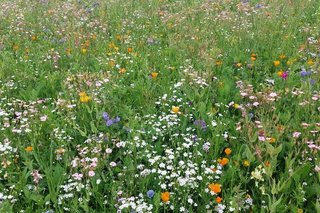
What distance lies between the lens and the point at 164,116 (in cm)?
392

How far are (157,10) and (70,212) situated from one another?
5.74m

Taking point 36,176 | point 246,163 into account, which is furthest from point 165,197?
point 36,176

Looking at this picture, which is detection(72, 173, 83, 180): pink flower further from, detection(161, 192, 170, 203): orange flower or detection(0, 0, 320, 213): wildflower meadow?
detection(161, 192, 170, 203): orange flower

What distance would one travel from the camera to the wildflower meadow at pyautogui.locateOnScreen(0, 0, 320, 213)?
9.50 ft

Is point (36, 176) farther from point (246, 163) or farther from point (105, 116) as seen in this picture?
point (246, 163)

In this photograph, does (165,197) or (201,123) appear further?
(201,123)

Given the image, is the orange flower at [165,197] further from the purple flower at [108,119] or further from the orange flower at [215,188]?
the purple flower at [108,119]

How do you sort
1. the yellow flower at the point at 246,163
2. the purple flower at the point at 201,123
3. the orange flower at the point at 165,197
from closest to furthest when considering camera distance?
1. the orange flower at the point at 165,197
2. the yellow flower at the point at 246,163
3. the purple flower at the point at 201,123

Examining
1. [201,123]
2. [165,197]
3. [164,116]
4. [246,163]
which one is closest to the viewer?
[165,197]

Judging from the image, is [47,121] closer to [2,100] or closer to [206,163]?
[2,100]

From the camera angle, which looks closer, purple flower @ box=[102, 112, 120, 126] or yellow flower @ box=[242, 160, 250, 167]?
yellow flower @ box=[242, 160, 250, 167]

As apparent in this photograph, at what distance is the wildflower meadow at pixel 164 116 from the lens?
2.89m

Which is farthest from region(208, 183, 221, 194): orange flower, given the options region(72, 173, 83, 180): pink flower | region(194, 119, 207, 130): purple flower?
region(72, 173, 83, 180): pink flower

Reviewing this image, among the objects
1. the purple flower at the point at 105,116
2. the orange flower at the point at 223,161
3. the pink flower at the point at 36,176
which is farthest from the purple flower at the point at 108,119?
the orange flower at the point at 223,161
